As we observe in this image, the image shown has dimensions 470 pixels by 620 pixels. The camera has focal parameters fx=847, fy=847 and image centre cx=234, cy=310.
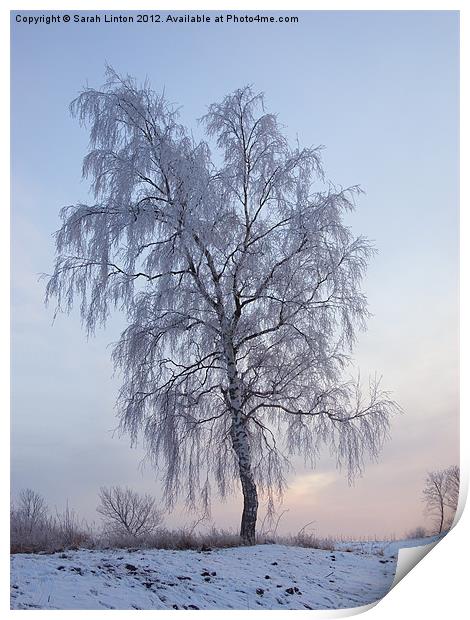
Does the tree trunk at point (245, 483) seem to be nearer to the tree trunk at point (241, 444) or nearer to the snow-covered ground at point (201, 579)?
the tree trunk at point (241, 444)

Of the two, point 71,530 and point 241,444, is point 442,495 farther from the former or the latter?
point 71,530

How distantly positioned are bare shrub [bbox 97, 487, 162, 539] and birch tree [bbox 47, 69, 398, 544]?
26 cm

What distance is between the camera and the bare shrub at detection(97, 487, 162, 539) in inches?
306

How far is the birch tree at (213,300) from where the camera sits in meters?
8.27

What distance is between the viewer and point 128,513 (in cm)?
826

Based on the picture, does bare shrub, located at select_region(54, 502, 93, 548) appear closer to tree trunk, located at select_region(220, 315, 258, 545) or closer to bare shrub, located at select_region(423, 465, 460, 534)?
tree trunk, located at select_region(220, 315, 258, 545)

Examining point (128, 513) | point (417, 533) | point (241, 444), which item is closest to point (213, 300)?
point (241, 444)

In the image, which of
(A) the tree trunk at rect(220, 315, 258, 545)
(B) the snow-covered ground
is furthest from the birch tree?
(B) the snow-covered ground

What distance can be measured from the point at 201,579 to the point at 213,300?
2674 millimetres

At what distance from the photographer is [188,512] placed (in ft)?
26.5
